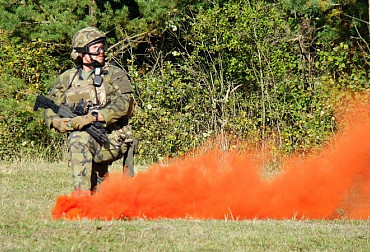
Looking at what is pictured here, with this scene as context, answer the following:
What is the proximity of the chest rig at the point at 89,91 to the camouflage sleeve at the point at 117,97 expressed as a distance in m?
0.08

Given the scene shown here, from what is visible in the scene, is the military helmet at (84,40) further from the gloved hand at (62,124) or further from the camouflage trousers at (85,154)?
the camouflage trousers at (85,154)

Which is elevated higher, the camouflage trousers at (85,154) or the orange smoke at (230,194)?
the camouflage trousers at (85,154)

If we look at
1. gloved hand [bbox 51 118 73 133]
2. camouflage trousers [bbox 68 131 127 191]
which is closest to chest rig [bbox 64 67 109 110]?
gloved hand [bbox 51 118 73 133]

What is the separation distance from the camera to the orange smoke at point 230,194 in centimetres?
823

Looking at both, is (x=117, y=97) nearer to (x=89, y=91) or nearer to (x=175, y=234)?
(x=89, y=91)

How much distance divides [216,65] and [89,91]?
8.21 meters

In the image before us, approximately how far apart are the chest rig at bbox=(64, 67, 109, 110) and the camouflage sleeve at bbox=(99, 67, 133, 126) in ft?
0.27

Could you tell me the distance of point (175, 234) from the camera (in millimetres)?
7121

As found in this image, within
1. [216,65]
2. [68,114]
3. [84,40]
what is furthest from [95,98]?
[216,65]

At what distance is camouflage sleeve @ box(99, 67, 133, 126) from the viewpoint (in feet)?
27.6

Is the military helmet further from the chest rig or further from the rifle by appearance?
the rifle

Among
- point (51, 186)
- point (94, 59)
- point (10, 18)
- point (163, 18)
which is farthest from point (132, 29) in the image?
point (94, 59)

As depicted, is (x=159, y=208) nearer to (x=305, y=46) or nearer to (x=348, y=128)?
(x=348, y=128)

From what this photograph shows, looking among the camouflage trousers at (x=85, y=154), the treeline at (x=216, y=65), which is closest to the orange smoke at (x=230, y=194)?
the camouflage trousers at (x=85, y=154)
